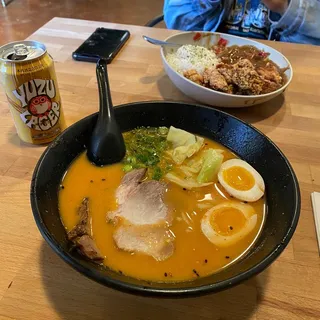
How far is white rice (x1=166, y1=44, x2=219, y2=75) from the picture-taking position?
1544mm

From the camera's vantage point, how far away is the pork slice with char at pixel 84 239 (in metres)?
0.77

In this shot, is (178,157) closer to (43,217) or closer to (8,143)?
(43,217)

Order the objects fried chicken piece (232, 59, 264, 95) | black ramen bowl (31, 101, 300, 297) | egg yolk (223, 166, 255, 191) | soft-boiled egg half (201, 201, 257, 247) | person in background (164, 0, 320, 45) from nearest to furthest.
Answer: black ramen bowl (31, 101, 300, 297)
soft-boiled egg half (201, 201, 257, 247)
egg yolk (223, 166, 255, 191)
fried chicken piece (232, 59, 264, 95)
person in background (164, 0, 320, 45)

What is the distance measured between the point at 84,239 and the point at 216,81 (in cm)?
88

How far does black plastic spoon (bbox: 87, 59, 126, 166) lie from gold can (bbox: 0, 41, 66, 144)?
0.18 metres

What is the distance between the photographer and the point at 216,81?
54.8 inches

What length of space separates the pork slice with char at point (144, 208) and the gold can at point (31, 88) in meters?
0.43

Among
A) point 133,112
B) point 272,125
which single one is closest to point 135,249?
point 133,112

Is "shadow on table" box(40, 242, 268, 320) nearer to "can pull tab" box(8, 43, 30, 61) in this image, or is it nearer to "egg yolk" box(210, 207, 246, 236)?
"egg yolk" box(210, 207, 246, 236)

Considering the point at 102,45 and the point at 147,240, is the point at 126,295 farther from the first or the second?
the point at 102,45

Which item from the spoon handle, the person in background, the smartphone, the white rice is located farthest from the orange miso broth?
the person in background

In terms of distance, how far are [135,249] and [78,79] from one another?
1.01 metres

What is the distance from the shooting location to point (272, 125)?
1.38 meters

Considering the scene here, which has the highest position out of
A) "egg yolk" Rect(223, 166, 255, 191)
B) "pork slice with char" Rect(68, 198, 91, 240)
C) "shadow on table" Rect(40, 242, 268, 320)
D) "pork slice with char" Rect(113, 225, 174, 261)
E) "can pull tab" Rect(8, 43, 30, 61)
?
"can pull tab" Rect(8, 43, 30, 61)
